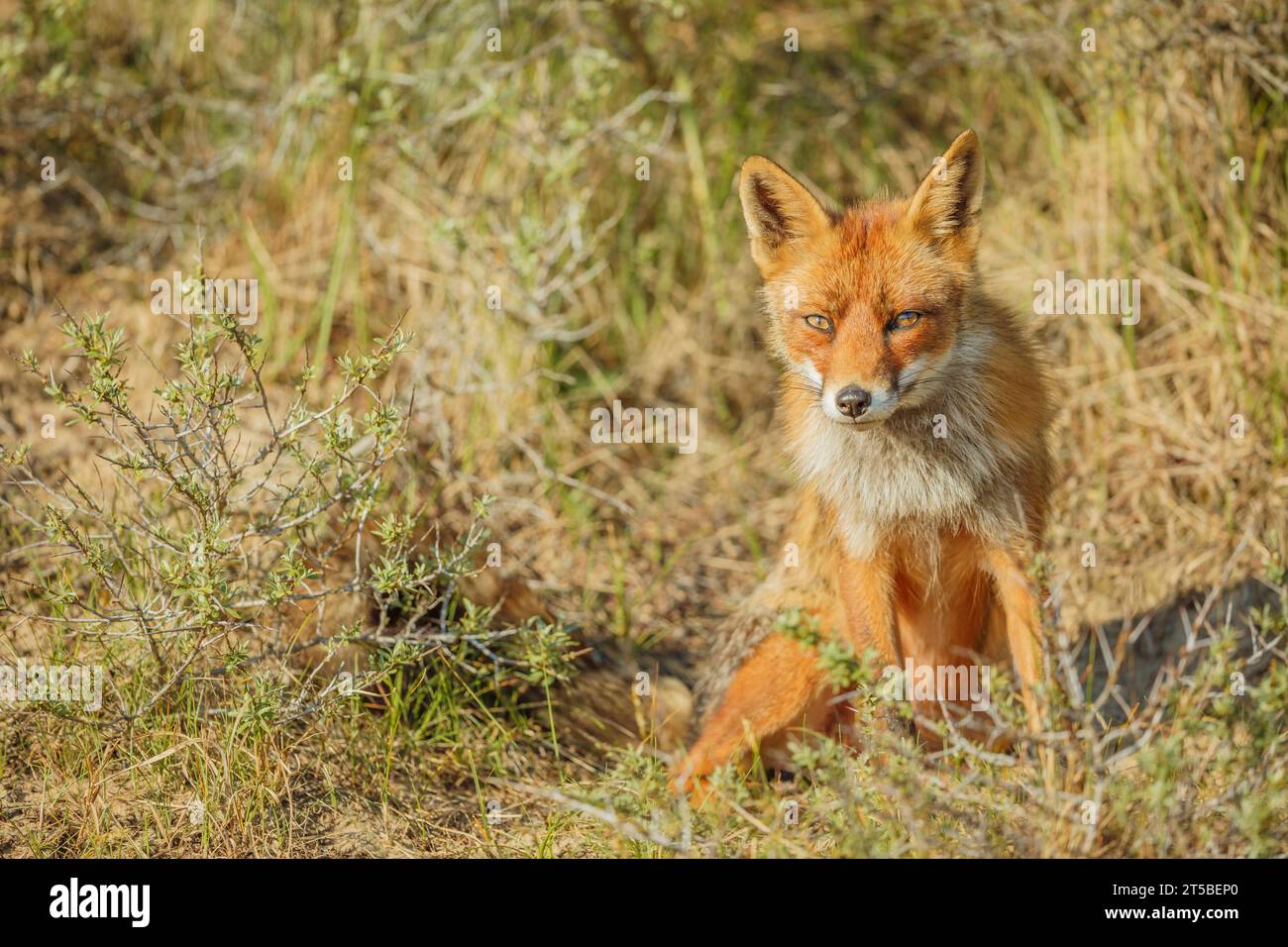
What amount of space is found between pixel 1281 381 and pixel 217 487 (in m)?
4.94

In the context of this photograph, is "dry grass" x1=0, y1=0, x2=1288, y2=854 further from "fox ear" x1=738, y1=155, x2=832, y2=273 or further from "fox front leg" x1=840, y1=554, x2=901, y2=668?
"fox ear" x1=738, y1=155, x2=832, y2=273

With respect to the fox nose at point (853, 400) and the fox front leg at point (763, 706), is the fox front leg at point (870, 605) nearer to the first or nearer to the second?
the fox front leg at point (763, 706)

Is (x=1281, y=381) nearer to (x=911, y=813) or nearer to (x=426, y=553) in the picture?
(x=911, y=813)

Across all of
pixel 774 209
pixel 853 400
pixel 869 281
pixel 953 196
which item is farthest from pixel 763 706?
pixel 953 196

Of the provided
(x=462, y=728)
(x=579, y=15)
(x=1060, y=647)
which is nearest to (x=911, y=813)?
(x=1060, y=647)

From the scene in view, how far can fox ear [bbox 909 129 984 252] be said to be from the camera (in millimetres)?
4098

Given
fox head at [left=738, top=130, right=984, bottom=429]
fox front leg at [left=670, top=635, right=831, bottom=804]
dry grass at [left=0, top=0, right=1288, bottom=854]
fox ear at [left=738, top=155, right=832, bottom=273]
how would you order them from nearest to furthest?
1. fox head at [left=738, top=130, right=984, bottom=429]
2. fox ear at [left=738, top=155, right=832, bottom=273]
3. fox front leg at [left=670, top=635, right=831, bottom=804]
4. dry grass at [left=0, top=0, right=1288, bottom=854]

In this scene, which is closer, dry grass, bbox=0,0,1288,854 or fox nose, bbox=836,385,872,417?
fox nose, bbox=836,385,872,417

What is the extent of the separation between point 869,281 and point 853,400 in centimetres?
48

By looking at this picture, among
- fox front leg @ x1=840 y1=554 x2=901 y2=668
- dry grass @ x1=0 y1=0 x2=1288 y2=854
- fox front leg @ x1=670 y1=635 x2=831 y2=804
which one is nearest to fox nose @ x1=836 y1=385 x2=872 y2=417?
fox front leg @ x1=840 y1=554 x2=901 y2=668

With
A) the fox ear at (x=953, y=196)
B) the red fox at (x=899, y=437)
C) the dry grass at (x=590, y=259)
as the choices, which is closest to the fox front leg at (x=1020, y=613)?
the red fox at (x=899, y=437)

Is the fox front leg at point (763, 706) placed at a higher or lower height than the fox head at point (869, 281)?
lower

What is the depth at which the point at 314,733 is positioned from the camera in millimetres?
4363

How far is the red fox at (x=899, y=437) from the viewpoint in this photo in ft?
13.3
